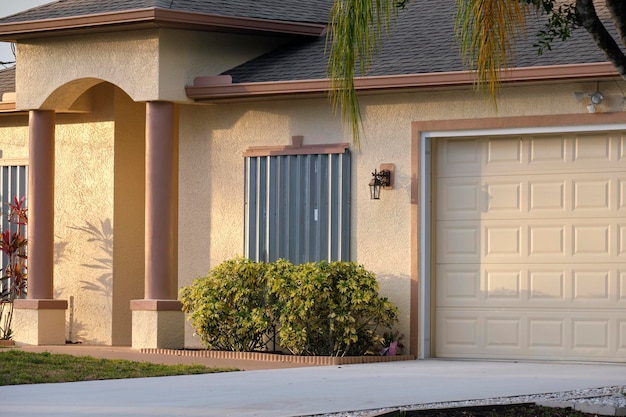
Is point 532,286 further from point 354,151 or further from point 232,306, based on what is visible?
point 232,306

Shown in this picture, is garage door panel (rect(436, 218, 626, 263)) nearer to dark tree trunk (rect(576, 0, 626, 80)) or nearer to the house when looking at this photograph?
the house

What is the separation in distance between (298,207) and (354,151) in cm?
106

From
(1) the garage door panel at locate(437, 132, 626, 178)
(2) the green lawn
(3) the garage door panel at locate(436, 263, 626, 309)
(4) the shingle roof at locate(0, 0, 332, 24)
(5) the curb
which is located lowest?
(2) the green lawn

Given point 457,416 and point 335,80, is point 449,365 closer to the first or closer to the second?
point 457,416

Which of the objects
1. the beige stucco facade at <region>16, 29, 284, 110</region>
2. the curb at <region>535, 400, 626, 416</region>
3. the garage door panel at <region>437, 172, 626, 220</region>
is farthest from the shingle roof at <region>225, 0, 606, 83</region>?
the curb at <region>535, 400, 626, 416</region>

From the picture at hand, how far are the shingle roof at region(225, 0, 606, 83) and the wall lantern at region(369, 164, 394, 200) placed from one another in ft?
3.84

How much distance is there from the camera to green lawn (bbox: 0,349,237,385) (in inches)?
460

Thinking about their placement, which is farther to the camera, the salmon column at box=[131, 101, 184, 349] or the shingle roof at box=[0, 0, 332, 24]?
the shingle roof at box=[0, 0, 332, 24]

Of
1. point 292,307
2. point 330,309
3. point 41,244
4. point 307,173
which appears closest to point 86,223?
point 41,244

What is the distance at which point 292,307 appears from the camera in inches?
566

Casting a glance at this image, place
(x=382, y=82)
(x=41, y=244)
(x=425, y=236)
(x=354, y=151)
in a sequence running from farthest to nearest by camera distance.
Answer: (x=41, y=244), (x=354, y=151), (x=425, y=236), (x=382, y=82)

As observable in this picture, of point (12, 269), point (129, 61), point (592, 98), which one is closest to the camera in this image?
point (592, 98)

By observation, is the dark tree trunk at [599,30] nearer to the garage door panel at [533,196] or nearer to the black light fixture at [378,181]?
the garage door panel at [533,196]

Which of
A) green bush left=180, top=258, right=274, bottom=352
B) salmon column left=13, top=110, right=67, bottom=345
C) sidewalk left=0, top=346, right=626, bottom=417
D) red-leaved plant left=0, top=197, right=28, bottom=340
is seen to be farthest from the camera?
red-leaved plant left=0, top=197, right=28, bottom=340
